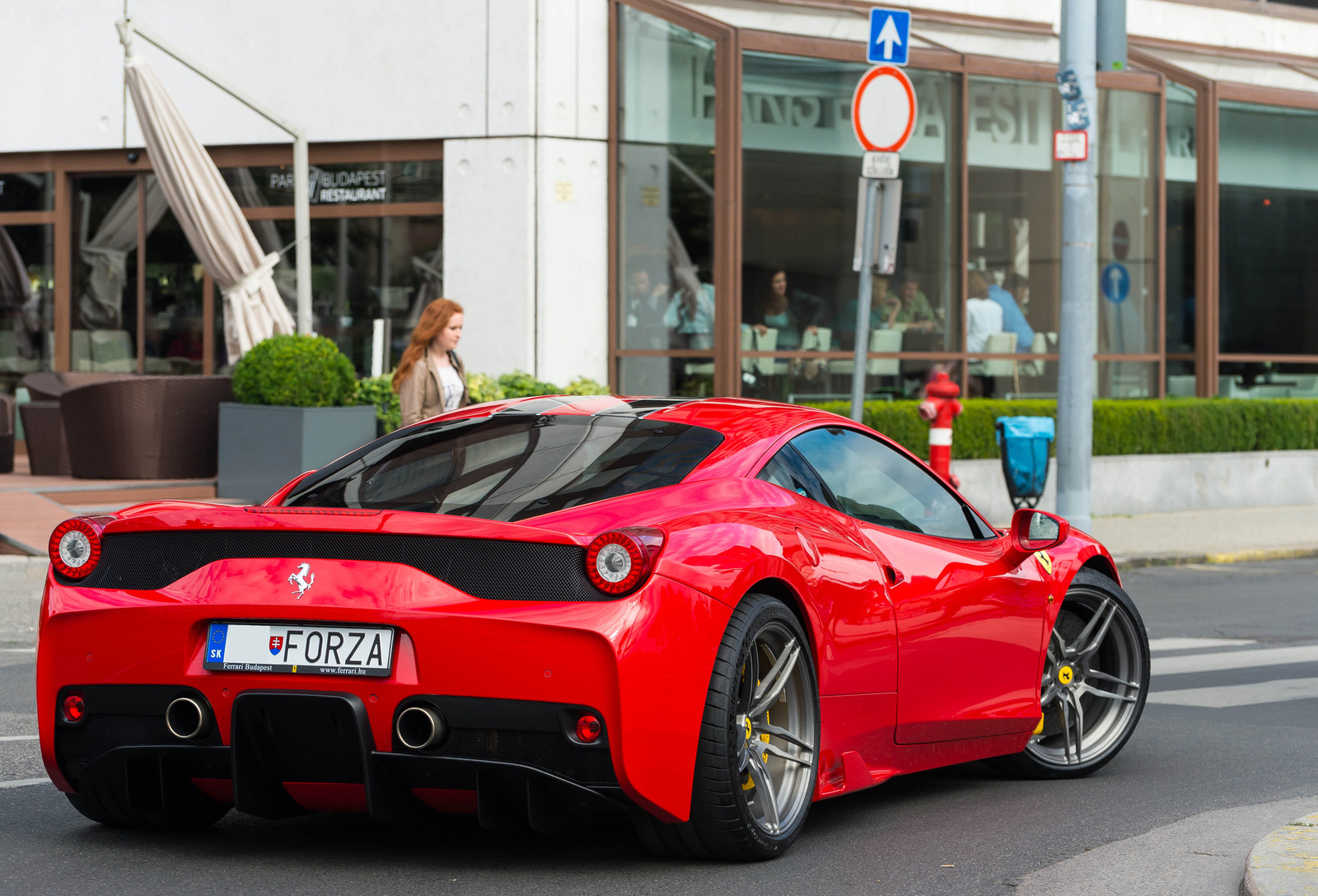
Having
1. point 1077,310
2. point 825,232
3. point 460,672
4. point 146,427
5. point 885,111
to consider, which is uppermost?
point 885,111

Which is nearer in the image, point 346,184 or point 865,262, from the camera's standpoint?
point 865,262

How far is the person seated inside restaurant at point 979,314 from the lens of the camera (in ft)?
61.2

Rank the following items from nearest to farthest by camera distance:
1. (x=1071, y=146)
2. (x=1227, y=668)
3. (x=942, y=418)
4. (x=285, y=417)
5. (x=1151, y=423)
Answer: (x=1227, y=668) < (x=285, y=417) < (x=1071, y=146) < (x=942, y=418) < (x=1151, y=423)

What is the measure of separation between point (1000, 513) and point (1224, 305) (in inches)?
227

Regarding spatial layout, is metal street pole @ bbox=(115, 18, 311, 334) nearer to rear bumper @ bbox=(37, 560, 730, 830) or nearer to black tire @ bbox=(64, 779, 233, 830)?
black tire @ bbox=(64, 779, 233, 830)

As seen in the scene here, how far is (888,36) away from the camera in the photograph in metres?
11.9

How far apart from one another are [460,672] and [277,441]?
940cm

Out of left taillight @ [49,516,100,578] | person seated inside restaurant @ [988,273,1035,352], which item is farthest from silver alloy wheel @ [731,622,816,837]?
person seated inside restaurant @ [988,273,1035,352]

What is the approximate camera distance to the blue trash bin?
14.6 metres

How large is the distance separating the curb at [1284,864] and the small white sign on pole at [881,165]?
7.06m

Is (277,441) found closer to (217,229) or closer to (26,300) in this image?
(217,229)

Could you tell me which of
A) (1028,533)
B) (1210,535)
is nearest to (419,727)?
(1028,533)

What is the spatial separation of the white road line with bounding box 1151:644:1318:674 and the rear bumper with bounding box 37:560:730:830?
5200mm

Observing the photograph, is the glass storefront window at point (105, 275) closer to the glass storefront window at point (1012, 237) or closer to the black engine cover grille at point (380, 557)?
the glass storefront window at point (1012, 237)
